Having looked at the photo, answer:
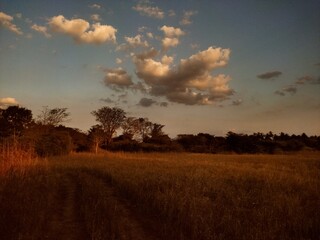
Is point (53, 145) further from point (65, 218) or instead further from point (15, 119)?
point (65, 218)

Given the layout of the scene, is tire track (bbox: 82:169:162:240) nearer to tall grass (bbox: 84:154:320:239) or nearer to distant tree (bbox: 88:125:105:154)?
tall grass (bbox: 84:154:320:239)

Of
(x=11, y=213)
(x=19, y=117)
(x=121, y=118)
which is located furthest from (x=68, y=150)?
(x=121, y=118)

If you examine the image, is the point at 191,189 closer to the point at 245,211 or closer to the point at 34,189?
the point at 245,211

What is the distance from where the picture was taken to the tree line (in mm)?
33594

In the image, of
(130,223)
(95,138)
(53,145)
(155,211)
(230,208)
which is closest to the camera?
(130,223)

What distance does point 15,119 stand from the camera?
42781 millimetres

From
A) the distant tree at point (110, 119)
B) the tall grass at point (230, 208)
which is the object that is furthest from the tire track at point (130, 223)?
the distant tree at point (110, 119)

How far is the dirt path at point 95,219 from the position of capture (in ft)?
19.6

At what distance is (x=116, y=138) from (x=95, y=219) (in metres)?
59.2

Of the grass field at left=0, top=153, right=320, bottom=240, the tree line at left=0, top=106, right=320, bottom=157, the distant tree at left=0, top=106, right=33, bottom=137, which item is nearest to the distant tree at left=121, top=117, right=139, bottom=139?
the tree line at left=0, top=106, right=320, bottom=157

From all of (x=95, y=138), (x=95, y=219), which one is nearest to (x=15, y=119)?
(x=95, y=138)

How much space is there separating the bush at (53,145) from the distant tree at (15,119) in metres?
8.34

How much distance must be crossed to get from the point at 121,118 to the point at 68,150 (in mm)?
31988

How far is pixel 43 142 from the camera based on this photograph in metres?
31.7
